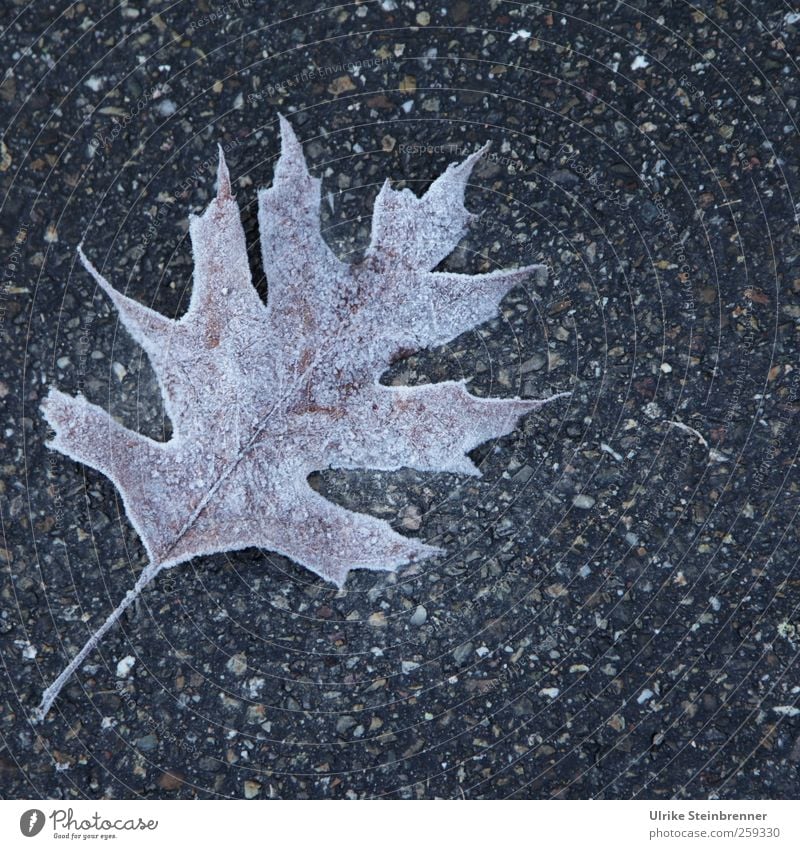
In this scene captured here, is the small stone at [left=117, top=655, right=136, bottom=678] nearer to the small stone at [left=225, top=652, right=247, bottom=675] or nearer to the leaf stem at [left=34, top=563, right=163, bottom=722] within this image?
the leaf stem at [left=34, top=563, right=163, bottom=722]

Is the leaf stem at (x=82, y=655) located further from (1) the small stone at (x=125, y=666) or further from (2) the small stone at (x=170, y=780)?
(2) the small stone at (x=170, y=780)

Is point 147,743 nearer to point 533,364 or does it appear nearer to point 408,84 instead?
point 533,364

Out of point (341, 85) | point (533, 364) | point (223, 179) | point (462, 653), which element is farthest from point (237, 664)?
point (341, 85)

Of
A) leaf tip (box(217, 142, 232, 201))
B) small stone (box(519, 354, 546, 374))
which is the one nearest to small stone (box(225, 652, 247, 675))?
small stone (box(519, 354, 546, 374))

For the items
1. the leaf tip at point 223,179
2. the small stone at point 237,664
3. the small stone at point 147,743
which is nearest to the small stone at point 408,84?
the leaf tip at point 223,179

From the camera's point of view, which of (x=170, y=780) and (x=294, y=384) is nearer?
(x=294, y=384)

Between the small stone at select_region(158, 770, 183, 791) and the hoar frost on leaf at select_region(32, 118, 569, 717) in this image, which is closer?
the hoar frost on leaf at select_region(32, 118, 569, 717)
